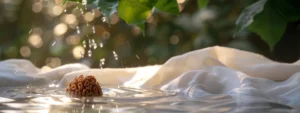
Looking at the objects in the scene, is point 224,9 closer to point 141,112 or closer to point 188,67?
point 188,67

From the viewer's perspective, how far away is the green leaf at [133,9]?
474 millimetres

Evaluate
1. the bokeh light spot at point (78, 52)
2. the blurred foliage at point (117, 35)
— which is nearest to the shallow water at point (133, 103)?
the blurred foliage at point (117, 35)

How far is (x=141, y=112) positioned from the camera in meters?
0.59

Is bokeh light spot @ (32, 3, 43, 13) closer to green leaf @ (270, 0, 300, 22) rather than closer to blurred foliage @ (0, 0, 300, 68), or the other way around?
blurred foliage @ (0, 0, 300, 68)

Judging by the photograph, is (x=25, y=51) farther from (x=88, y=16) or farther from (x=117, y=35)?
(x=117, y=35)

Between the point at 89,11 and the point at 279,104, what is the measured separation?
1.29 meters

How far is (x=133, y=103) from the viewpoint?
2.30ft

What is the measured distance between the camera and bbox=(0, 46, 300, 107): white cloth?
833 millimetres

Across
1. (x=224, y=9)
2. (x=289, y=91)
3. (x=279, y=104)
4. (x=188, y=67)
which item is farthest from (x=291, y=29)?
(x=279, y=104)

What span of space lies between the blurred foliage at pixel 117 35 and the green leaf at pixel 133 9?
112cm

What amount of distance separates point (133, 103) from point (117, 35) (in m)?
1.14

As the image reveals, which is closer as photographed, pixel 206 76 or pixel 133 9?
pixel 133 9

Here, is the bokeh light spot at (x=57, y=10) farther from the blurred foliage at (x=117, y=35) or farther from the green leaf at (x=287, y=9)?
the green leaf at (x=287, y=9)

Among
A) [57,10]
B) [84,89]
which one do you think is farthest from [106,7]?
[57,10]
